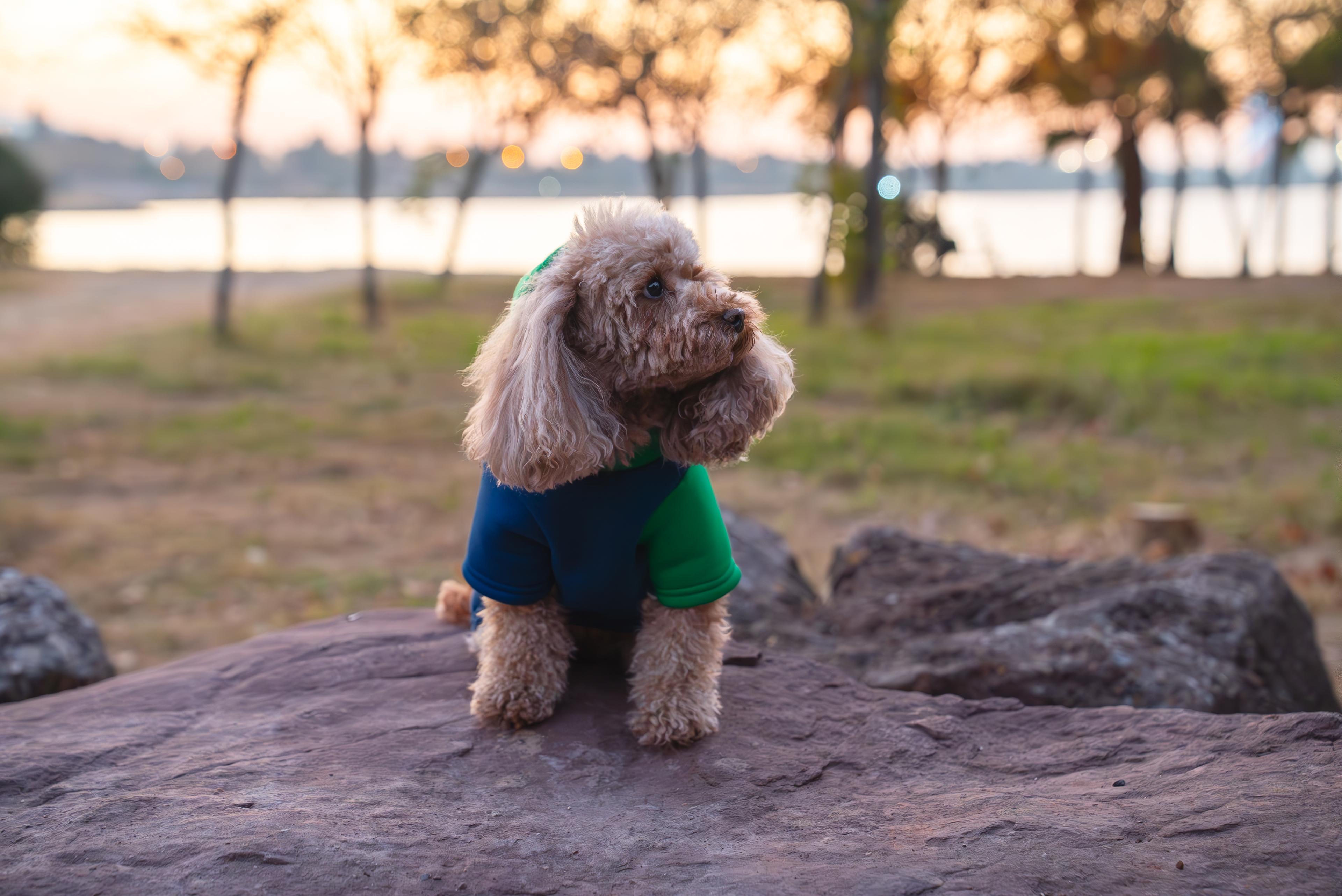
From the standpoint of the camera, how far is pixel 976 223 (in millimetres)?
27953

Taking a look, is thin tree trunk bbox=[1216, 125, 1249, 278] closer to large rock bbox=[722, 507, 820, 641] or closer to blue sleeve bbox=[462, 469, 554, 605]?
large rock bbox=[722, 507, 820, 641]

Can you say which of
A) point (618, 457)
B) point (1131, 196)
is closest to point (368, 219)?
point (618, 457)

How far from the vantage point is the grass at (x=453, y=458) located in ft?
23.0

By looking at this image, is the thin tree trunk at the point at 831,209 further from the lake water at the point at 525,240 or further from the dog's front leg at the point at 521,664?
the dog's front leg at the point at 521,664

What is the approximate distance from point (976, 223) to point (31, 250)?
965 inches

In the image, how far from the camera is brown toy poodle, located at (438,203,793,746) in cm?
271

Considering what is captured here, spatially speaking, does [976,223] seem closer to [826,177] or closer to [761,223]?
[826,177]

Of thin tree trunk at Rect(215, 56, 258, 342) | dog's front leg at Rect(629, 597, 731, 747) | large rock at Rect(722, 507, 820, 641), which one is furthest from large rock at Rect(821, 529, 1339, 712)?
thin tree trunk at Rect(215, 56, 258, 342)

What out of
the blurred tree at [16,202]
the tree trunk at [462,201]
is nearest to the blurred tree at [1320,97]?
the tree trunk at [462,201]

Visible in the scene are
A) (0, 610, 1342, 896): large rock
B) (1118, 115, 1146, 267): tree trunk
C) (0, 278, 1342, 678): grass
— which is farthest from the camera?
(1118, 115, 1146, 267): tree trunk

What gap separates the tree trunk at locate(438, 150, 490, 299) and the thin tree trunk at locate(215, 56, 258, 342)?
278 inches

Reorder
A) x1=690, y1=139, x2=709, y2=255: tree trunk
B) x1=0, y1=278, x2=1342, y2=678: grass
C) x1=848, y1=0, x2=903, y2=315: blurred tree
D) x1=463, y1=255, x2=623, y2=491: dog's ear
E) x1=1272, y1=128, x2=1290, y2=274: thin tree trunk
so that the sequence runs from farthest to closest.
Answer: x1=1272, y1=128, x2=1290, y2=274: thin tree trunk
x1=690, y1=139, x2=709, y2=255: tree trunk
x1=848, y1=0, x2=903, y2=315: blurred tree
x1=0, y1=278, x2=1342, y2=678: grass
x1=463, y1=255, x2=623, y2=491: dog's ear

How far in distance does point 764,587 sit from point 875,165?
38.2 ft

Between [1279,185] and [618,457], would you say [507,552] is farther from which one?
[1279,185]
